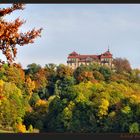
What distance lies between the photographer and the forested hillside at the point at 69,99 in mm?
16547

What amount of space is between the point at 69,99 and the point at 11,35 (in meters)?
3.71

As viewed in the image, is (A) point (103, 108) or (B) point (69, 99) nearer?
(A) point (103, 108)

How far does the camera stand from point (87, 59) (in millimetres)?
17125

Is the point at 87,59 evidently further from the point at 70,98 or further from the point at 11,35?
the point at 11,35

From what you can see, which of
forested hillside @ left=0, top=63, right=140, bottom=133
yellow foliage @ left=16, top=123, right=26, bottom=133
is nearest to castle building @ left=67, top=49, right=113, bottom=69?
forested hillside @ left=0, top=63, right=140, bottom=133

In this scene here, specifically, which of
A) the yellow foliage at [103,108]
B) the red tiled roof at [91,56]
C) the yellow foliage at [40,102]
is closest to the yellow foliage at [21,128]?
the yellow foliage at [40,102]

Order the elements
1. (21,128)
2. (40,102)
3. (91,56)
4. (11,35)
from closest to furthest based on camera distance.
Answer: (11,35) < (21,128) < (91,56) < (40,102)

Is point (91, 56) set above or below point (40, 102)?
above

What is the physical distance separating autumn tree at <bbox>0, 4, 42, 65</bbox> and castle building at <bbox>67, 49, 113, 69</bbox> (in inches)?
97.5

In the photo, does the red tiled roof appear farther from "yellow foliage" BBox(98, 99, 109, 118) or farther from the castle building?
"yellow foliage" BBox(98, 99, 109, 118)

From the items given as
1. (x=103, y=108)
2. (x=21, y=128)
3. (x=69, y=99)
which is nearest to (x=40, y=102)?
(x=69, y=99)

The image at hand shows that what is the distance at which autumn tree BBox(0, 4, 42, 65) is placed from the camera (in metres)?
13.9

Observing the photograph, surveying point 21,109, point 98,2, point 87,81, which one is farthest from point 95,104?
point 98,2

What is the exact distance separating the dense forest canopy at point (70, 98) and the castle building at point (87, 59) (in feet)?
0.42
